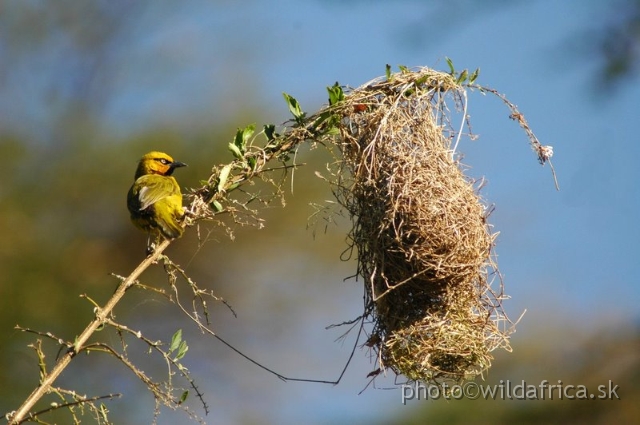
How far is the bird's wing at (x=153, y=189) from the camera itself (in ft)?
12.8

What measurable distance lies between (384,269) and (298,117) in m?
0.69

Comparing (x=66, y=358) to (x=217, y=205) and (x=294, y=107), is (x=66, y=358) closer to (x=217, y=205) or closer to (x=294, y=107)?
(x=217, y=205)

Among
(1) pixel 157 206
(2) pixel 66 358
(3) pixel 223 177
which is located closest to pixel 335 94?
(3) pixel 223 177

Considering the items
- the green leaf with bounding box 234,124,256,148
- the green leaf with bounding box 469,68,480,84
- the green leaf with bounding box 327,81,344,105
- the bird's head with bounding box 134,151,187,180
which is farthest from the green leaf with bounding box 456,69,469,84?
the bird's head with bounding box 134,151,187,180

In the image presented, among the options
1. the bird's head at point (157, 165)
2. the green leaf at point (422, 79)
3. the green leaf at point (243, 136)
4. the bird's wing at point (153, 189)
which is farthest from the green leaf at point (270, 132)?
the bird's head at point (157, 165)

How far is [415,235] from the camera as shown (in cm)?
323

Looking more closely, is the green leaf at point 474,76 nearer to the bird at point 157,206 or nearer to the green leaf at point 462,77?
the green leaf at point 462,77

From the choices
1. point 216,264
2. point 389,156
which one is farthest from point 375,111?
point 216,264

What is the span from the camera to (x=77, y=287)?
9125 millimetres

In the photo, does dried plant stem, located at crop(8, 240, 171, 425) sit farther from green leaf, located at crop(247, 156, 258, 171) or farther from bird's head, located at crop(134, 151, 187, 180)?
bird's head, located at crop(134, 151, 187, 180)

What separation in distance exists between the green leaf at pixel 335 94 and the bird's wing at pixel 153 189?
117cm

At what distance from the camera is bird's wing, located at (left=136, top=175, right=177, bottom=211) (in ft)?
12.8

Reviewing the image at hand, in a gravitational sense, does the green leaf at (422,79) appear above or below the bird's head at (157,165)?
below

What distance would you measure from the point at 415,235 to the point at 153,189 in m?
1.43
